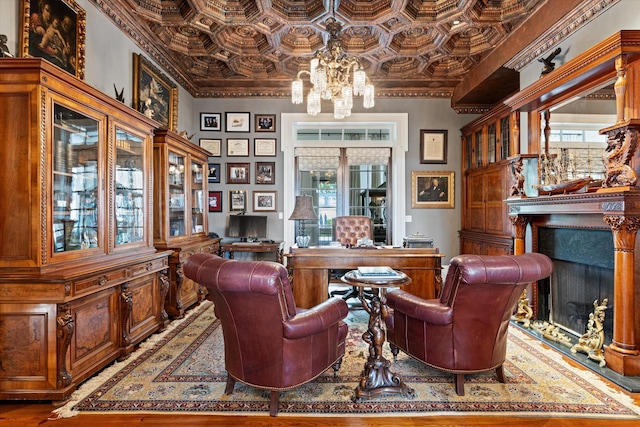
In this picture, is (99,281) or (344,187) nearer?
(99,281)

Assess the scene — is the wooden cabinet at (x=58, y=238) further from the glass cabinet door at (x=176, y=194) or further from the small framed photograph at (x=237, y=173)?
the small framed photograph at (x=237, y=173)

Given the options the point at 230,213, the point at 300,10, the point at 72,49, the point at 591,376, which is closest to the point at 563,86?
Answer: the point at 591,376

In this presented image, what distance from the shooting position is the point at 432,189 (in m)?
6.01

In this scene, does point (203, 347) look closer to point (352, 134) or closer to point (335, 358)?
point (335, 358)

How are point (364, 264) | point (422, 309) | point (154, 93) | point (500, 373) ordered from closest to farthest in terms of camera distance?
point (422, 309), point (500, 373), point (364, 264), point (154, 93)

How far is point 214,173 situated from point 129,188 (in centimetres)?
279

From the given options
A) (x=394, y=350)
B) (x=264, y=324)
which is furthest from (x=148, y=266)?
(x=394, y=350)

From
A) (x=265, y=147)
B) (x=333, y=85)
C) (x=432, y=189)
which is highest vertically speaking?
(x=333, y=85)

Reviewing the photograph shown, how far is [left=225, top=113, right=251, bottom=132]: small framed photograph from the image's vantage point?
599cm

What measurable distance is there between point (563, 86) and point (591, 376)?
2551 mm

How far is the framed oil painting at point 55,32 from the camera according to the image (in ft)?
8.38

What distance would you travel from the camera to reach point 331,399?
7.45 ft

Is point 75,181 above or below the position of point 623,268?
above

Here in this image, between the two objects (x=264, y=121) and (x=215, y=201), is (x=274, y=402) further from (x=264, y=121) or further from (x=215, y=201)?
(x=264, y=121)
